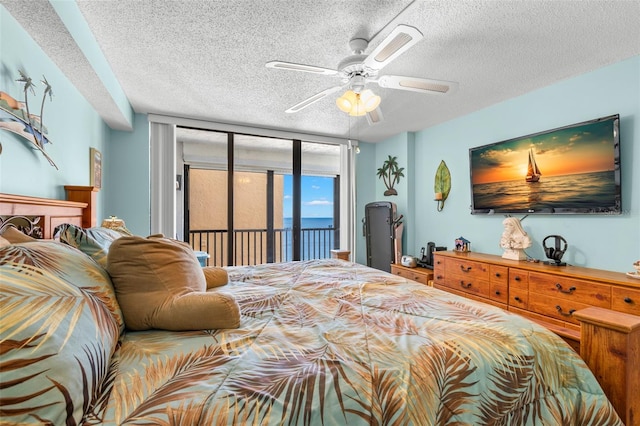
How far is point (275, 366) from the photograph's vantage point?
0.80 metres

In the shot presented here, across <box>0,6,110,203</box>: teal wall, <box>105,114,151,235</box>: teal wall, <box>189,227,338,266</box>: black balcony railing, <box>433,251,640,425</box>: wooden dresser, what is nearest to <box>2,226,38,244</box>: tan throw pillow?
<box>0,6,110,203</box>: teal wall

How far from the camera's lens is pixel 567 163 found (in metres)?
2.50

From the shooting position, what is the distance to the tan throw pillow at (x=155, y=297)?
3.23 feet

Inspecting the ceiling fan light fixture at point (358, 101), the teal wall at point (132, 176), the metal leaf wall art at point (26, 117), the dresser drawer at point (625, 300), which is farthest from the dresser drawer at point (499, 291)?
the teal wall at point (132, 176)

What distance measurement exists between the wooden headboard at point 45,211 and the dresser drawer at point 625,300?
346 centimetres

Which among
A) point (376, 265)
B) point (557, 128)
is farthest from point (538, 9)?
point (376, 265)

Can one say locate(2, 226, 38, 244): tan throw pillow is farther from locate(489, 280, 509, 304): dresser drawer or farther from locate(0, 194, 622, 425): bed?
locate(489, 280, 509, 304): dresser drawer

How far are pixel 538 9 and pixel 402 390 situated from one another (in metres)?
2.21

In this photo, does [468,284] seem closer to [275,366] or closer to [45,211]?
[275,366]

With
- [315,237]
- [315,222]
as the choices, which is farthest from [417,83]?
[315,237]

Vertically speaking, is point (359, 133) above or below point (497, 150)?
above

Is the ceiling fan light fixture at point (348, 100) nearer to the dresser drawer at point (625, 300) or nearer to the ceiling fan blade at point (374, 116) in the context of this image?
the ceiling fan blade at point (374, 116)

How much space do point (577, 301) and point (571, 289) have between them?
0.09m

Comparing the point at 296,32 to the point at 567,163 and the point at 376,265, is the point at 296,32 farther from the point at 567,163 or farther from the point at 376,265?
the point at 376,265
